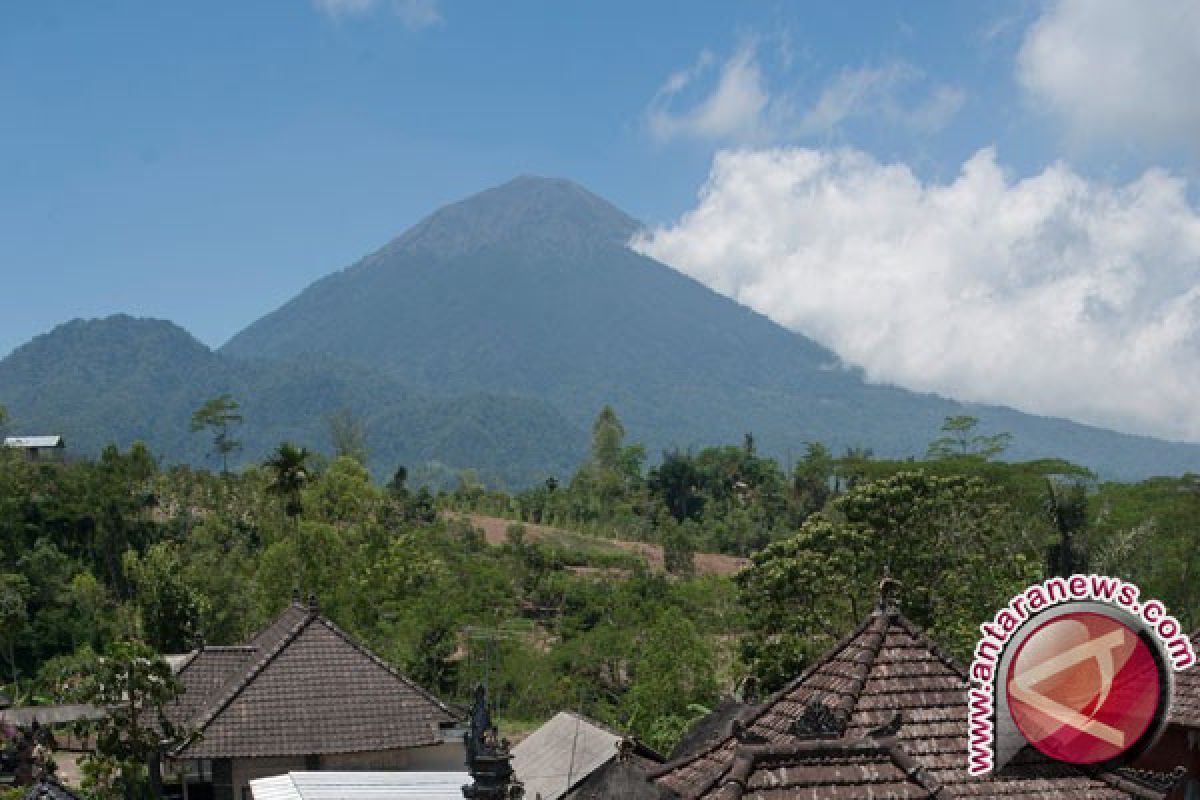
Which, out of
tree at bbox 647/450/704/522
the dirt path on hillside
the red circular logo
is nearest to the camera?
the red circular logo

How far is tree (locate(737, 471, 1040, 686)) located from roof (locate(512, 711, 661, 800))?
6.19m

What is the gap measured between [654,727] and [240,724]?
12.6 metres

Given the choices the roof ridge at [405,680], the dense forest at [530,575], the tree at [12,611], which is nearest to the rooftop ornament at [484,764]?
the dense forest at [530,575]

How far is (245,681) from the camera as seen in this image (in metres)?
19.4

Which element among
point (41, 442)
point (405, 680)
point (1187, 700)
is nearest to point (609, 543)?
point (41, 442)

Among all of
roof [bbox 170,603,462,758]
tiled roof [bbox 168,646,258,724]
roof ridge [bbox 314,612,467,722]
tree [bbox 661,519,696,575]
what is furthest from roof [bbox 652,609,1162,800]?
tree [bbox 661,519,696,575]

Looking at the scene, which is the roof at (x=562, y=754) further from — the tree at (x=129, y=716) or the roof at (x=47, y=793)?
the roof at (x=47, y=793)

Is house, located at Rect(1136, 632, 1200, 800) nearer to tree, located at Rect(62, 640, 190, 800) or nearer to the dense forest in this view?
the dense forest

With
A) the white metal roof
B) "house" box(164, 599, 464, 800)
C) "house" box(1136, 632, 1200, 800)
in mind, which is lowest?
"house" box(164, 599, 464, 800)

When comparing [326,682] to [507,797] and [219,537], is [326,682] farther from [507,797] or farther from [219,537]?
[219,537]

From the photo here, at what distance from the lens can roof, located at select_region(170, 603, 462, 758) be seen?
18.4 metres

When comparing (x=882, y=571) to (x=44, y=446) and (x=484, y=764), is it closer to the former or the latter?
(x=484, y=764)

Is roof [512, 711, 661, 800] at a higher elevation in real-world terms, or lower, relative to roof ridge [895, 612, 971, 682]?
lower

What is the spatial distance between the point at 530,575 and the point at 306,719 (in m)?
40.3
